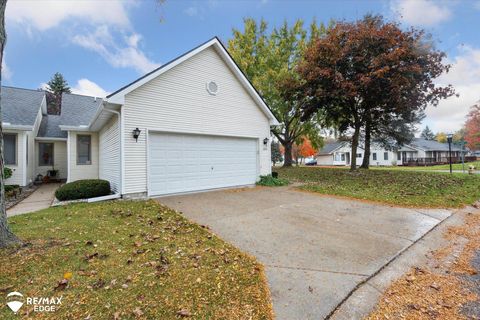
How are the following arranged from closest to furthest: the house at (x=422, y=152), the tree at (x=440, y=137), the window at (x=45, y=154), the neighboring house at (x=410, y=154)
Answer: the window at (x=45, y=154), the neighboring house at (x=410, y=154), the house at (x=422, y=152), the tree at (x=440, y=137)

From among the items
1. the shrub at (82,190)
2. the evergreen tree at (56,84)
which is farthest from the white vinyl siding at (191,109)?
the evergreen tree at (56,84)

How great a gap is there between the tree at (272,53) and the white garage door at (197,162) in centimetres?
1014

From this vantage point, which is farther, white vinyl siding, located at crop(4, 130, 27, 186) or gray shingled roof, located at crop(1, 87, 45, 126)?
gray shingled roof, located at crop(1, 87, 45, 126)

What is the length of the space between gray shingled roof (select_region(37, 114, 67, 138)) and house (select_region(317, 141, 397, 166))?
35.1 metres

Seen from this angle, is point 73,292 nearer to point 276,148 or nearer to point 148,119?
point 148,119

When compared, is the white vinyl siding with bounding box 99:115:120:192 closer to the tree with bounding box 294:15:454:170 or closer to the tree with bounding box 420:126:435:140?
the tree with bounding box 294:15:454:170

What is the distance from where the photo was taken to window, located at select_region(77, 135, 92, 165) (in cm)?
1168

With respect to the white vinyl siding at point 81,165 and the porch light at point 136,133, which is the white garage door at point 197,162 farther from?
the white vinyl siding at point 81,165

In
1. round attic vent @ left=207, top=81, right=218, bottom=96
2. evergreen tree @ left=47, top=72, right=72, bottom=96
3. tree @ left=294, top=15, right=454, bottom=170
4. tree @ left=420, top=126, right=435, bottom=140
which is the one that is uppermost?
evergreen tree @ left=47, top=72, right=72, bottom=96

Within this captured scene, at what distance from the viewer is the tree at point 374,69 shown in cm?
1188

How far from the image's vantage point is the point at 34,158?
12.8 meters

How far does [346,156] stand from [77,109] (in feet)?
141

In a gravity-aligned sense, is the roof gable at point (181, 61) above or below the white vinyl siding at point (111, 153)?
above

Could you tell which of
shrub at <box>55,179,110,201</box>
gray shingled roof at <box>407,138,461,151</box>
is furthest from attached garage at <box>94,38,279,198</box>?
gray shingled roof at <box>407,138,461,151</box>
